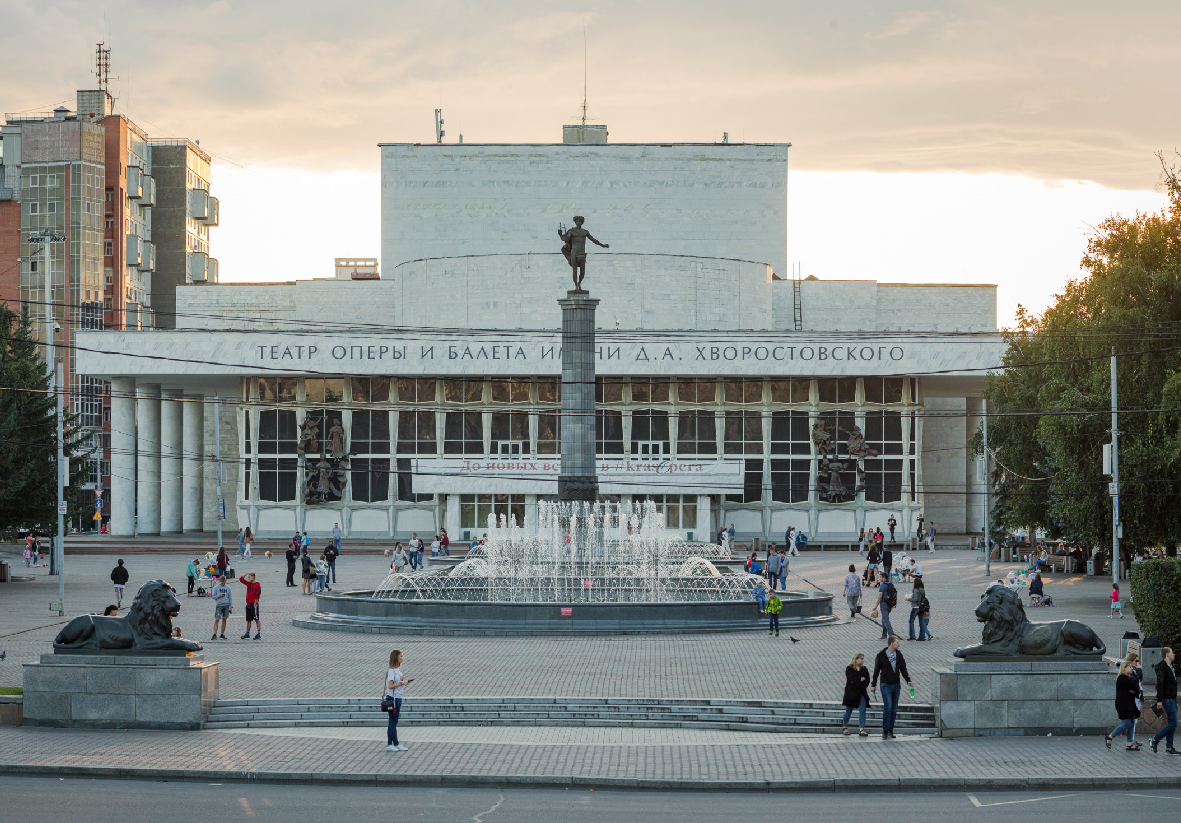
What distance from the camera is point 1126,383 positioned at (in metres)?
37.2

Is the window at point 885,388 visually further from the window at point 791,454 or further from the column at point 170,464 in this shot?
the column at point 170,464

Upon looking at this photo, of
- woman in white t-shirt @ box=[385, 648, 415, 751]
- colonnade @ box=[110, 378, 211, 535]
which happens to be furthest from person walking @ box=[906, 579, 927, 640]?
colonnade @ box=[110, 378, 211, 535]

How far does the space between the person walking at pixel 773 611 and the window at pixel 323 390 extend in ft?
154

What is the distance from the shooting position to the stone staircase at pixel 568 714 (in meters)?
19.9

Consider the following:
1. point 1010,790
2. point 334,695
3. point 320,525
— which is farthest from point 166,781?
point 320,525

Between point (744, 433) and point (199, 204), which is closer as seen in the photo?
point (744, 433)

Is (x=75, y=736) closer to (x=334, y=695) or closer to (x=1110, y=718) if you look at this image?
(x=334, y=695)

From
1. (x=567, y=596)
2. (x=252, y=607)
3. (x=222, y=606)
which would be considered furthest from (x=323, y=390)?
(x=252, y=607)

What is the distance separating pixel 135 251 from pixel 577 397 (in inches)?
2906

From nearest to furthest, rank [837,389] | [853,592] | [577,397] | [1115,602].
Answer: [853,592], [1115,602], [577,397], [837,389]

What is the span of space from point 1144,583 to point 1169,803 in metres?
8.69

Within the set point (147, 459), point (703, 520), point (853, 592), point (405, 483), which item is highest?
point (147, 459)

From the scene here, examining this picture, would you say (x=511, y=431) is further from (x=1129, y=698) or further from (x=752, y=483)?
(x=1129, y=698)

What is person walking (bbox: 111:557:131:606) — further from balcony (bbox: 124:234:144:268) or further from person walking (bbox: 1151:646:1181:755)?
balcony (bbox: 124:234:144:268)
